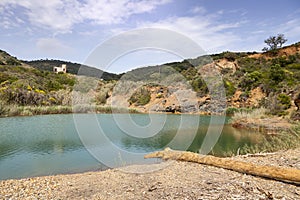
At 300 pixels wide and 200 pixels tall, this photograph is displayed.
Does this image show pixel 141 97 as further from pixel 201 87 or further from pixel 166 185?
pixel 166 185

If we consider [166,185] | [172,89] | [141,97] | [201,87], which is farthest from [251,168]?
[141,97]

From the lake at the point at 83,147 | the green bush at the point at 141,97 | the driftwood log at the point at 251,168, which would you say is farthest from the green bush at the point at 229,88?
the driftwood log at the point at 251,168

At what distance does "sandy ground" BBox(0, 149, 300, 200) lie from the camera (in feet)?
10.7

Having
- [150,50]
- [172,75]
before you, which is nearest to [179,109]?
[172,75]

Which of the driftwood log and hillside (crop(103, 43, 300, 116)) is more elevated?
hillside (crop(103, 43, 300, 116))

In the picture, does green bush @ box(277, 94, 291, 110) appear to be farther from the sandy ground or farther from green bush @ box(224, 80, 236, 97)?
the sandy ground

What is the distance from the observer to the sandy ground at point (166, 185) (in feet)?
10.7

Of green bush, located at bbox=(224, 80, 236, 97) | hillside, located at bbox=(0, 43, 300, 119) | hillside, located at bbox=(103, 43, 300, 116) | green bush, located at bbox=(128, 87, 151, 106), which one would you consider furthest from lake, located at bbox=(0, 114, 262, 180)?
green bush, located at bbox=(128, 87, 151, 106)

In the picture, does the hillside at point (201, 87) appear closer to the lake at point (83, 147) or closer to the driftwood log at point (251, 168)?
the lake at point (83, 147)


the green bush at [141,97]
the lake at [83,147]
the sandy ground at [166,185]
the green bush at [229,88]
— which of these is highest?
the green bush at [229,88]

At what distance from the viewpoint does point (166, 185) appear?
3963 mm

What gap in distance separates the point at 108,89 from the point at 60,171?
21324mm

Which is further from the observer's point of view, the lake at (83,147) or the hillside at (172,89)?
the hillside at (172,89)

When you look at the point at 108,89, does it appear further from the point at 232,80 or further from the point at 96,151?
the point at 96,151
